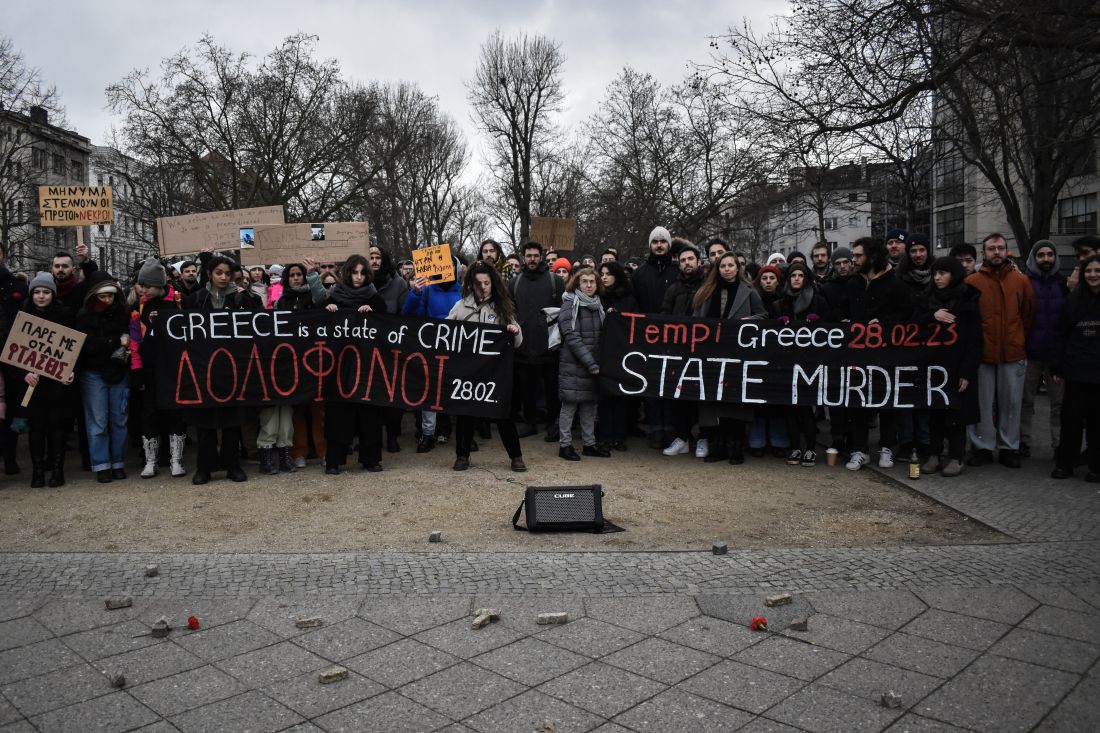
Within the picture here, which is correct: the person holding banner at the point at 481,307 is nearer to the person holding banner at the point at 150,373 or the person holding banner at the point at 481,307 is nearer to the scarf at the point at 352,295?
the scarf at the point at 352,295

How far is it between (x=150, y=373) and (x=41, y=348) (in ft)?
2.97

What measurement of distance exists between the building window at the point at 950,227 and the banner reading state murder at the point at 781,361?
146ft

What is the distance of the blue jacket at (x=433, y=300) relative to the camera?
9.84 m

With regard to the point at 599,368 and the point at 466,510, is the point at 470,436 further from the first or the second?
the point at 466,510

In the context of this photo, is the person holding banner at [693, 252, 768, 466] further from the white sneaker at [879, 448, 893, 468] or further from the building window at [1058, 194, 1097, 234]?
the building window at [1058, 194, 1097, 234]

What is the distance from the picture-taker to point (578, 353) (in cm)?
868

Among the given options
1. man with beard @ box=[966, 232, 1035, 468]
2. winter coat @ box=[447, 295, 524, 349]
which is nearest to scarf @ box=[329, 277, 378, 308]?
winter coat @ box=[447, 295, 524, 349]

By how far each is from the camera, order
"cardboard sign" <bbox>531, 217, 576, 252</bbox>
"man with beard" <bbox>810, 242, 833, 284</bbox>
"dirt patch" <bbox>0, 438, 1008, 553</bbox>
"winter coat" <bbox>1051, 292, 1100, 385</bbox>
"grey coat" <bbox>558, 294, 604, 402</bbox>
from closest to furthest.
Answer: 1. "dirt patch" <bbox>0, 438, 1008, 553</bbox>
2. "winter coat" <bbox>1051, 292, 1100, 385</bbox>
3. "grey coat" <bbox>558, 294, 604, 402</bbox>
4. "man with beard" <bbox>810, 242, 833, 284</bbox>
5. "cardboard sign" <bbox>531, 217, 576, 252</bbox>

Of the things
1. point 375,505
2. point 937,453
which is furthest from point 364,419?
point 937,453

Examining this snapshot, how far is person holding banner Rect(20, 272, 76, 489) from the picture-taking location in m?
7.68

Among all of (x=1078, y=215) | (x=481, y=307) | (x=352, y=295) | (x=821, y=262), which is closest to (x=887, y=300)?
(x=821, y=262)

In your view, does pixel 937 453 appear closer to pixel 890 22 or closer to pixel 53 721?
pixel 890 22

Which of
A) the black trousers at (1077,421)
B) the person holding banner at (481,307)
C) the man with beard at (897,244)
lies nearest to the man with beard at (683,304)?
the person holding banner at (481,307)

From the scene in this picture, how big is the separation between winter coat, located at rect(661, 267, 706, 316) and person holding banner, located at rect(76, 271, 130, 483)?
528cm
